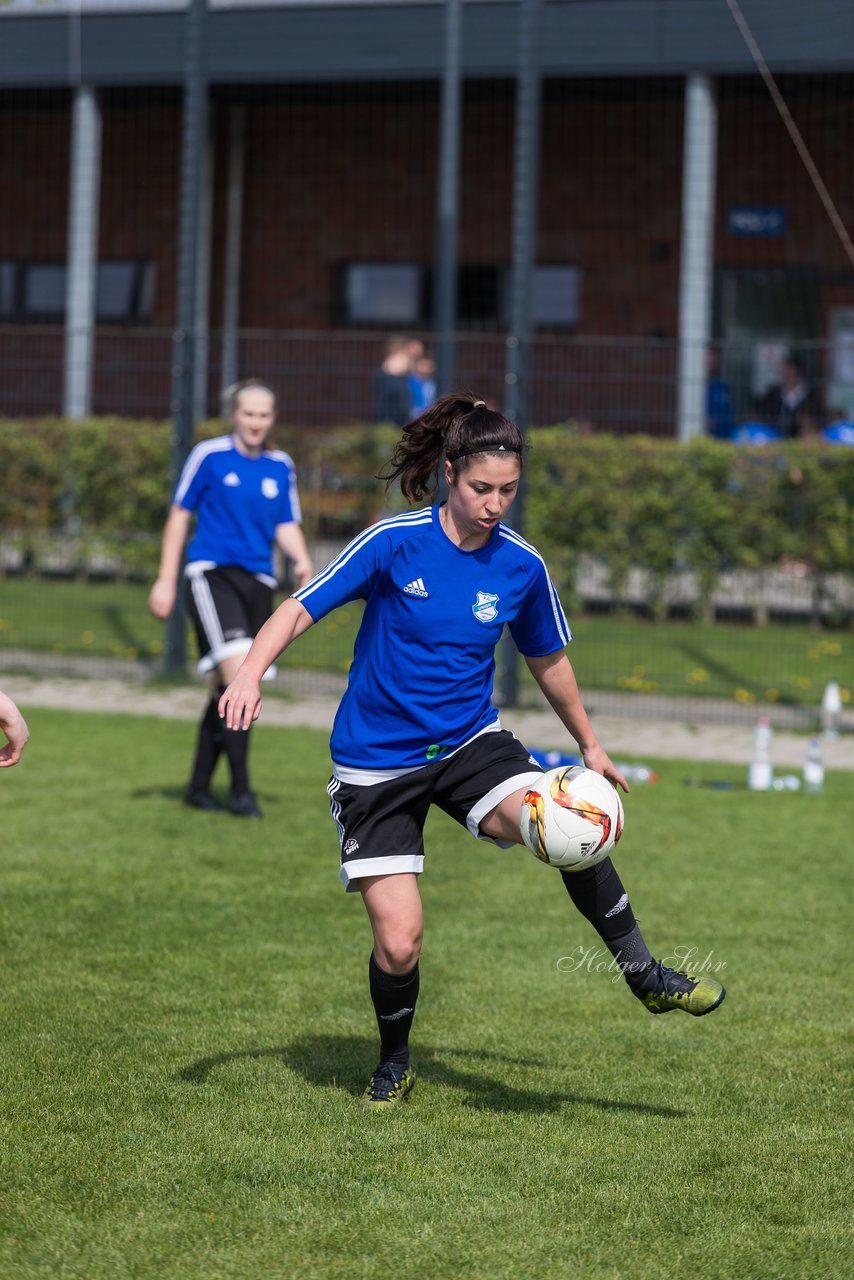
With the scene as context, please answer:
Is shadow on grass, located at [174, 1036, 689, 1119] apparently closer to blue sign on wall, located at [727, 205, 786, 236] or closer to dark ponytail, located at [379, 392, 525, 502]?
dark ponytail, located at [379, 392, 525, 502]

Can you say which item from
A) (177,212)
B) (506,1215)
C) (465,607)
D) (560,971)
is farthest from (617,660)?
(177,212)

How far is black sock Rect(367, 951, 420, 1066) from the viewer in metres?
4.79

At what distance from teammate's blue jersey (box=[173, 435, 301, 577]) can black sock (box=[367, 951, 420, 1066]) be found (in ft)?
13.6

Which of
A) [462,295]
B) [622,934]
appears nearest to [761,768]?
[622,934]

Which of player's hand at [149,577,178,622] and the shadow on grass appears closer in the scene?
the shadow on grass

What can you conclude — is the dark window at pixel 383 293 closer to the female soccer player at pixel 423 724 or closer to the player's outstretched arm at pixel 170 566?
the player's outstretched arm at pixel 170 566

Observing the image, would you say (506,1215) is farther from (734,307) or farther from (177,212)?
(177,212)

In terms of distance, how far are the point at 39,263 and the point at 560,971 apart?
62.4 ft

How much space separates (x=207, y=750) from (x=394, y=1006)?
4.11 m

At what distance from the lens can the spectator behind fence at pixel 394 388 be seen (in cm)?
1472

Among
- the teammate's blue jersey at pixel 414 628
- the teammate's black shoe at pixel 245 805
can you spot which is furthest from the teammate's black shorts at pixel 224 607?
the teammate's blue jersey at pixel 414 628

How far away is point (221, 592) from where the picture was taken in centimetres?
861

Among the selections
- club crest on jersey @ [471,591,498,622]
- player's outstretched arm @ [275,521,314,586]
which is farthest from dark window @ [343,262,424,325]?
club crest on jersey @ [471,591,498,622]

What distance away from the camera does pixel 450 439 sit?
4762 mm
